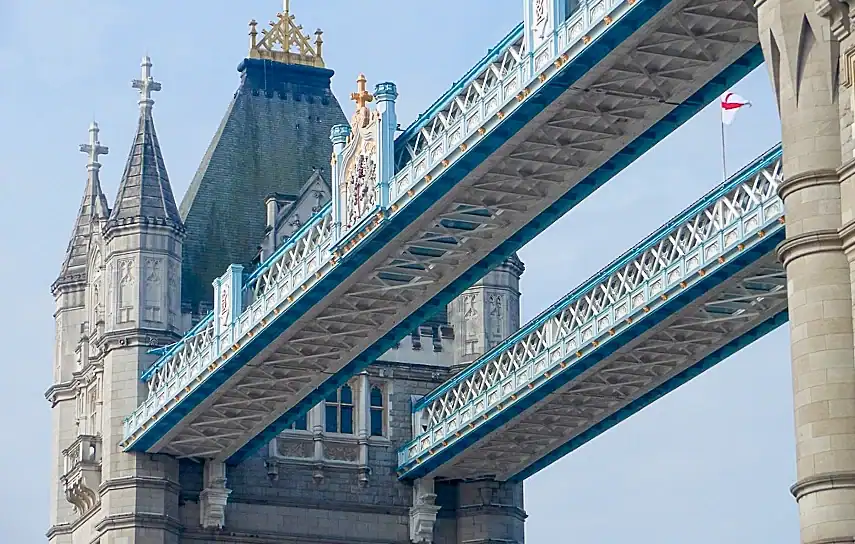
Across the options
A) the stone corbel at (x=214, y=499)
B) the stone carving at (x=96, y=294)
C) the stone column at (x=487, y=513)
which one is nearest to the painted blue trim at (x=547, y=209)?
the stone corbel at (x=214, y=499)

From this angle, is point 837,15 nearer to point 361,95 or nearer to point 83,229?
point 361,95

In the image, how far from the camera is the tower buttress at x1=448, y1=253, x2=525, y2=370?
204ft

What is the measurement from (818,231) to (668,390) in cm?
2399

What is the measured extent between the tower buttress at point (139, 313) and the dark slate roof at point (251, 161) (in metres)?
1.90

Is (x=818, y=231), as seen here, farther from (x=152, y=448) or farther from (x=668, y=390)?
(x=152, y=448)

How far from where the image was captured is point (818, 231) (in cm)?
2964

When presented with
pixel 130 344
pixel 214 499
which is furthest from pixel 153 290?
pixel 214 499

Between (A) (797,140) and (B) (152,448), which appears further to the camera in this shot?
(B) (152,448)

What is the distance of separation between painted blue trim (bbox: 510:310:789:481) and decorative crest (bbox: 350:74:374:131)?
9.34 m

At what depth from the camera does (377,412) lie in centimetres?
6203

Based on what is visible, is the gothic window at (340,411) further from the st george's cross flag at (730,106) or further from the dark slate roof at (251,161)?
the st george's cross flag at (730,106)

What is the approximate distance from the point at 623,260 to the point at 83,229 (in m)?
22.3

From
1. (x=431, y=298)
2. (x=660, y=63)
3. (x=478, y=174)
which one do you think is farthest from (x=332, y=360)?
(x=660, y=63)

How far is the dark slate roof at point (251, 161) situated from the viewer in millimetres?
62375
